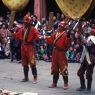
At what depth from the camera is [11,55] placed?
20.8 m

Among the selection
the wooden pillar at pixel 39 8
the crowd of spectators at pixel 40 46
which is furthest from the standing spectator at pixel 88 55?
the wooden pillar at pixel 39 8

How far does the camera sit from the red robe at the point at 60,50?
13078 mm

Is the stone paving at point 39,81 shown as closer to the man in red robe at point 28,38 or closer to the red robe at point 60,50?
the red robe at point 60,50

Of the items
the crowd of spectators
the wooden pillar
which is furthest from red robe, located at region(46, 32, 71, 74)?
the wooden pillar

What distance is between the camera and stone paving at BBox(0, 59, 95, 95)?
13156 mm

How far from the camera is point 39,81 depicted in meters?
15.0

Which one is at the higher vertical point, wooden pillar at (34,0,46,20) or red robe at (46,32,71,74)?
wooden pillar at (34,0,46,20)

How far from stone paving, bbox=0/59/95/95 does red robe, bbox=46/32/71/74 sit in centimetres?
53

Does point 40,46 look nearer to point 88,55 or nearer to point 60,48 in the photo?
point 60,48

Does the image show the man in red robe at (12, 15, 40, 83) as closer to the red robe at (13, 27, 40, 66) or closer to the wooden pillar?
the red robe at (13, 27, 40, 66)

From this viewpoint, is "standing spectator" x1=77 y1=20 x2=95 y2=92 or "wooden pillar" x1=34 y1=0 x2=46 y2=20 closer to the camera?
"standing spectator" x1=77 y1=20 x2=95 y2=92

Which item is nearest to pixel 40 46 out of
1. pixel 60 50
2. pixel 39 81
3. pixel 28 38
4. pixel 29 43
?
pixel 39 81

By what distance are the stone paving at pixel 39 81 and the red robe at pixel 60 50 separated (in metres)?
0.53

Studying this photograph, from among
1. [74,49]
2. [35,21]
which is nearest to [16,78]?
[74,49]
